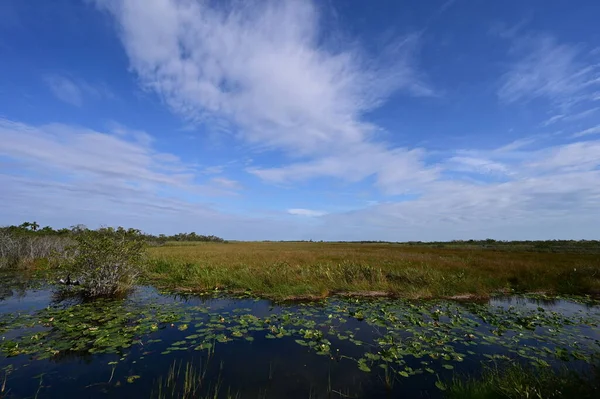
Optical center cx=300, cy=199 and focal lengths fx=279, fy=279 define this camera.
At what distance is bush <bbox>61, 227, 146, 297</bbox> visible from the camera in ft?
46.2

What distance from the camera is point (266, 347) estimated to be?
8617 millimetres

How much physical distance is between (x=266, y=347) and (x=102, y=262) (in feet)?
34.8

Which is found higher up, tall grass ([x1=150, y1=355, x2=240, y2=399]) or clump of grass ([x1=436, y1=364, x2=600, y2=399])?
clump of grass ([x1=436, y1=364, x2=600, y2=399])

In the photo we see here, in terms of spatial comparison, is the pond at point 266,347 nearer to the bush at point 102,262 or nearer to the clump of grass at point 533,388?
the clump of grass at point 533,388

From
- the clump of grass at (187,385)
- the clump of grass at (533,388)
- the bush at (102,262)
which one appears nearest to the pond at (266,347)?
the clump of grass at (187,385)

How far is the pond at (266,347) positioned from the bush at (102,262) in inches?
58.5

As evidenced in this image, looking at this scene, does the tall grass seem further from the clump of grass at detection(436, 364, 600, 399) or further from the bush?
the bush

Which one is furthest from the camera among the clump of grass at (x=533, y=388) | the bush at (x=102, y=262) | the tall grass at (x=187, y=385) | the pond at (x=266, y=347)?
the bush at (x=102, y=262)

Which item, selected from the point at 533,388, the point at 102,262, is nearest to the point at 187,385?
the point at 533,388

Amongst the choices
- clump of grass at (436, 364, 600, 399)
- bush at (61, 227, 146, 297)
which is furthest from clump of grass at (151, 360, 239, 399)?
bush at (61, 227, 146, 297)

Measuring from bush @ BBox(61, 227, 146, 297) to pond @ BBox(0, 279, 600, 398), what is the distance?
1.49 metres

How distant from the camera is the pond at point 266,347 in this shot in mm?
6297

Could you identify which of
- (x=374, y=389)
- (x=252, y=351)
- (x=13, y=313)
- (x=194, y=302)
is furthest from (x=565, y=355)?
(x=13, y=313)

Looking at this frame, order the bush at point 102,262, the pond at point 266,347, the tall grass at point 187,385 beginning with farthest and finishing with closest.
→ the bush at point 102,262, the pond at point 266,347, the tall grass at point 187,385
